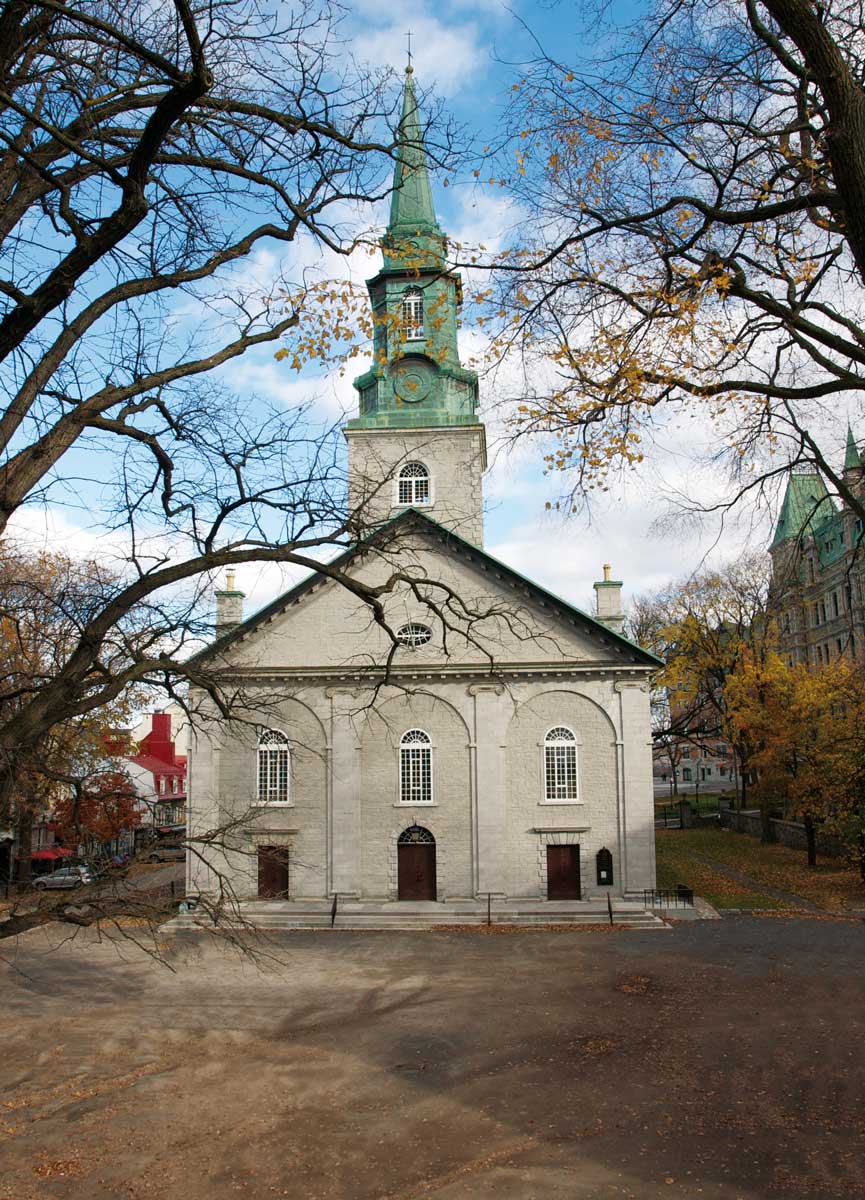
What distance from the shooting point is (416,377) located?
35219 mm

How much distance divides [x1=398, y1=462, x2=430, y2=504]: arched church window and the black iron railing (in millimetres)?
15352

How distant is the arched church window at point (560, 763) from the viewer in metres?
29.8

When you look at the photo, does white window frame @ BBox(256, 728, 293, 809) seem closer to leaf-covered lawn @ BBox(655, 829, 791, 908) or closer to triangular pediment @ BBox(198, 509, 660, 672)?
triangular pediment @ BBox(198, 509, 660, 672)

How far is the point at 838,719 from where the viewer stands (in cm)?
3744

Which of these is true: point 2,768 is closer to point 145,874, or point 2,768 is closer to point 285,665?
point 285,665

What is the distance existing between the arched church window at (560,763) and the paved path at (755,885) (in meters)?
7.97

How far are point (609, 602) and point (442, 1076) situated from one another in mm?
21102

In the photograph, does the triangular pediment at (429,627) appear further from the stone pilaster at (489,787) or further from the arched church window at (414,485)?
the arched church window at (414,485)

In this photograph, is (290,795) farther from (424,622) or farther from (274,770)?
(424,622)

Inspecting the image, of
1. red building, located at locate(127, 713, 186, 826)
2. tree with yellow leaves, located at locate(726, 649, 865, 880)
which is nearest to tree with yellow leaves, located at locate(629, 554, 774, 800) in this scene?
tree with yellow leaves, located at locate(726, 649, 865, 880)

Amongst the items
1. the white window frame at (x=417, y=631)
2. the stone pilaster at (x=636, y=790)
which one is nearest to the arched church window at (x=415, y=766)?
the white window frame at (x=417, y=631)

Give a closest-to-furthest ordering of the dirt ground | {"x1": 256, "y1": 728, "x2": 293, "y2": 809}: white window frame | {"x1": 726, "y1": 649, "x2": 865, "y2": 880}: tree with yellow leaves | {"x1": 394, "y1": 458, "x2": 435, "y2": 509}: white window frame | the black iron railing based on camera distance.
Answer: the dirt ground
the black iron railing
{"x1": 256, "y1": 728, "x2": 293, "y2": 809}: white window frame
{"x1": 726, "y1": 649, "x2": 865, "y2": 880}: tree with yellow leaves
{"x1": 394, "y1": 458, "x2": 435, "y2": 509}: white window frame

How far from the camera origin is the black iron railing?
94.5 ft

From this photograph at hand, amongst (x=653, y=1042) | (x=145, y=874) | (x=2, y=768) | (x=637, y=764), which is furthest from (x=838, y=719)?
(x=2, y=768)
